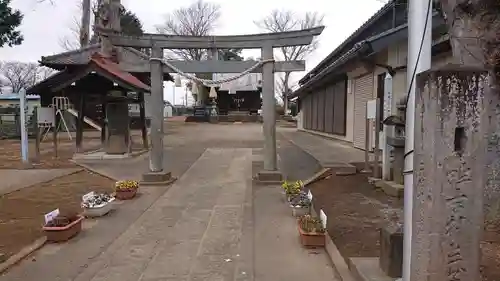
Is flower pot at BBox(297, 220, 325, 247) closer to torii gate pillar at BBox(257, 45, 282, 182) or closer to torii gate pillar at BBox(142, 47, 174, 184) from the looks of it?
torii gate pillar at BBox(257, 45, 282, 182)

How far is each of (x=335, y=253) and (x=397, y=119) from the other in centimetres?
381

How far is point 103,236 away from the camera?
6000mm

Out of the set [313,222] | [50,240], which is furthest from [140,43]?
[313,222]

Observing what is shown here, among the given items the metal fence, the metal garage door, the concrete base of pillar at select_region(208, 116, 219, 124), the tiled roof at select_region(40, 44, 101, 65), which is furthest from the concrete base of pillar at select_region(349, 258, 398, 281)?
the concrete base of pillar at select_region(208, 116, 219, 124)

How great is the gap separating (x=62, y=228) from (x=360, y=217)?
4.19 metres

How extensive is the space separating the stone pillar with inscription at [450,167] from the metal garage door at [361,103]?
446 inches

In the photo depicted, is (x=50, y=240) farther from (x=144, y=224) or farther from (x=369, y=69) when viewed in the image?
(x=369, y=69)

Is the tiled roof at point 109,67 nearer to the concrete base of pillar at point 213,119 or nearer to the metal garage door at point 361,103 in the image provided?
the metal garage door at point 361,103

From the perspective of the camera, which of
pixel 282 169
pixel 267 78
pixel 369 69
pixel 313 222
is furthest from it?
pixel 369 69

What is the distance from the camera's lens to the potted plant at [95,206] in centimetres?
696

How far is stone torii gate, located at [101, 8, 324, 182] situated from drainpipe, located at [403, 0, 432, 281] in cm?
653

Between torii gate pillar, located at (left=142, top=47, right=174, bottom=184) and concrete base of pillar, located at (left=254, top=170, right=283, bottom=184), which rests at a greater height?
torii gate pillar, located at (left=142, top=47, right=174, bottom=184)

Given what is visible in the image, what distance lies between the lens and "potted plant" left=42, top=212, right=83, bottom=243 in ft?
18.6

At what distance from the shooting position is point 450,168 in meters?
2.85
